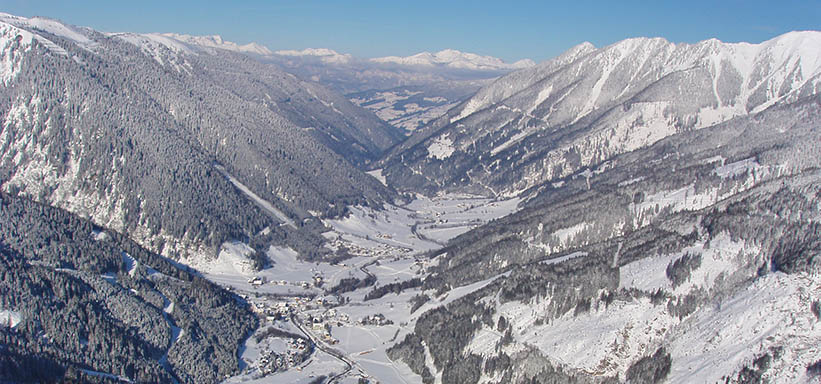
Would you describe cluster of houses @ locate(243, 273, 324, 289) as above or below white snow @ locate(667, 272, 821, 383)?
above

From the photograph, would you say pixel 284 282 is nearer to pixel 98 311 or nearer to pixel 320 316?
pixel 320 316

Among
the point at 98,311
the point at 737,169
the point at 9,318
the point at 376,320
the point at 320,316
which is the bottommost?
the point at 376,320

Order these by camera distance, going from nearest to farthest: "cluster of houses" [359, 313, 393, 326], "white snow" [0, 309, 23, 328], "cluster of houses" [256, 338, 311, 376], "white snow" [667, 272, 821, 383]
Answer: "white snow" [667, 272, 821, 383]
"white snow" [0, 309, 23, 328]
"cluster of houses" [256, 338, 311, 376]
"cluster of houses" [359, 313, 393, 326]

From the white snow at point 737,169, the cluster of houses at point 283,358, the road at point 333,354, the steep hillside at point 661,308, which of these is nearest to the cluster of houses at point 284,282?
the road at point 333,354

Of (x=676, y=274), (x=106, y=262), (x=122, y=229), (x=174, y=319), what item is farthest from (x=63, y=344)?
(x=676, y=274)

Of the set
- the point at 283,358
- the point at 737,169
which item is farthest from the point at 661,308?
the point at 737,169

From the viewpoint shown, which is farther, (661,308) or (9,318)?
(661,308)

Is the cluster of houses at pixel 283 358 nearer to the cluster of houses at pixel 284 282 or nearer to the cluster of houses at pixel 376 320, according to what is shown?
the cluster of houses at pixel 376 320

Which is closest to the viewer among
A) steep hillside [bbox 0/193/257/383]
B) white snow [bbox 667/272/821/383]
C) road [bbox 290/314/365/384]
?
white snow [bbox 667/272/821/383]

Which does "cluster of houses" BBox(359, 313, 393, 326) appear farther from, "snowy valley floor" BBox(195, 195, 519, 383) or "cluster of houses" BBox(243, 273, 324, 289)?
"cluster of houses" BBox(243, 273, 324, 289)

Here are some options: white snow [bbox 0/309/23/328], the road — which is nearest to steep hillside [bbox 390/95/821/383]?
the road

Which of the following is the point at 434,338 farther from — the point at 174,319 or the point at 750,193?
the point at 750,193
